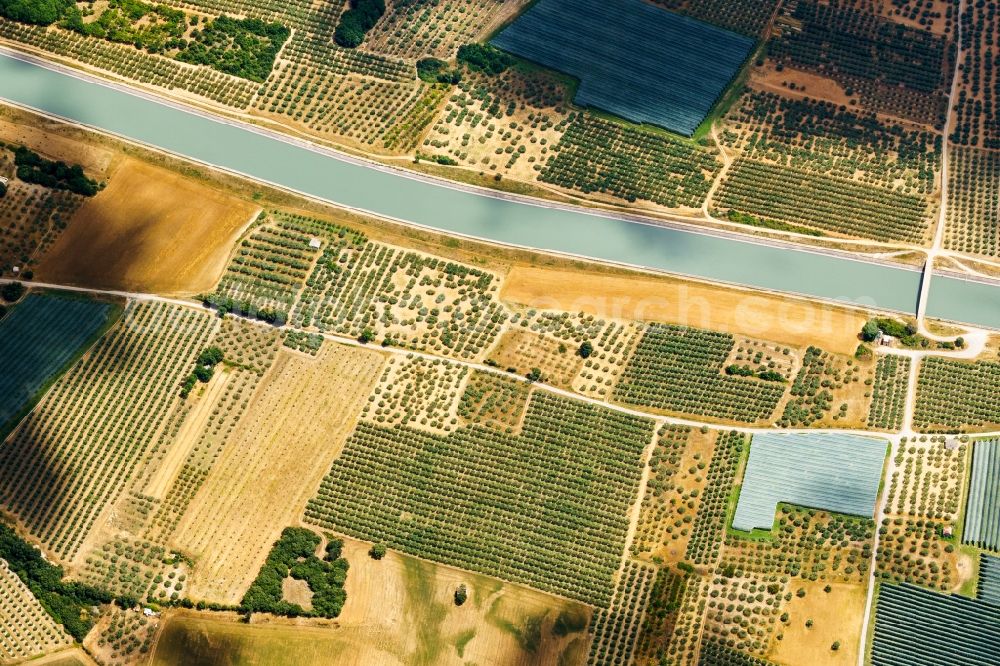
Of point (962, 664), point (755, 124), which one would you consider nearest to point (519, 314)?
point (755, 124)

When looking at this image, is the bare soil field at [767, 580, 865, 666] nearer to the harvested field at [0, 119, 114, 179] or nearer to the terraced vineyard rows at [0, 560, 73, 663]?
the terraced vineyard rows at [0, 560, 73, 663]

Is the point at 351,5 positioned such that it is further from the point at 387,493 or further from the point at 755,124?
the point at 387,493

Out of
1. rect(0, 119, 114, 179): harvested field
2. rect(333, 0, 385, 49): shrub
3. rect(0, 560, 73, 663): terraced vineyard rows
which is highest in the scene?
rect(333, 0, 385, 49): shrub

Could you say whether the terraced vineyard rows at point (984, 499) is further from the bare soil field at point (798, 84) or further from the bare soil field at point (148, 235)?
the bare soil field at point (148, 235)

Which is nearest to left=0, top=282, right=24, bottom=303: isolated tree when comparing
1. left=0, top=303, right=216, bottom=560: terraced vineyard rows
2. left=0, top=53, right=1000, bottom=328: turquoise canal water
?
left=0, top=303, right=216, bottom=560: terraced vineyard rows

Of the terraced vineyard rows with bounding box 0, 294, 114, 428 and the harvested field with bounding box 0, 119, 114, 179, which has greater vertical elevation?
the harvested field with bounding box 0, 119, 114, 179

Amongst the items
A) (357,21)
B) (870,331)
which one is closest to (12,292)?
(357,21)
